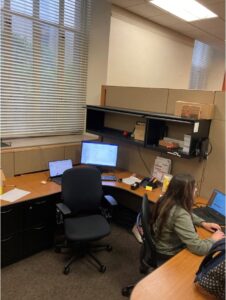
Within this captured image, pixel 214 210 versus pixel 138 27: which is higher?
pixel 138 27

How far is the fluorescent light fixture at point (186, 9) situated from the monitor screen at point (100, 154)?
2.06 m

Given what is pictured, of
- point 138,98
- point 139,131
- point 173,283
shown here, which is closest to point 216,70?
point 138,98

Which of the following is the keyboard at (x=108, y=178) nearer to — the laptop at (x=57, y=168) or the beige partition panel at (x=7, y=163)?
the laptop at (x=57, y=168)

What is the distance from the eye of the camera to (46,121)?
324 centimetres

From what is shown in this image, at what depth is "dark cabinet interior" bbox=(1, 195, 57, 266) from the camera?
225 centimetres

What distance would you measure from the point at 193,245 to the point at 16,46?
272cm

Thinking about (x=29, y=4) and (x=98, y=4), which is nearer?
(x=29, y=4)

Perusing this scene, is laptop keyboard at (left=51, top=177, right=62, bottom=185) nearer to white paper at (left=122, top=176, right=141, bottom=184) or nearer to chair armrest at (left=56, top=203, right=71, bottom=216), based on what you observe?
chair armrest at (left=56, top=203, right=71, bottom=216)

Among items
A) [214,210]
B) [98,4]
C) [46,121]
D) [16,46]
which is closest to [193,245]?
[214,210]

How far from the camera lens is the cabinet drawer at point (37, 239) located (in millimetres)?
2422

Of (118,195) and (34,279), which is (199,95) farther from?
(34,279)

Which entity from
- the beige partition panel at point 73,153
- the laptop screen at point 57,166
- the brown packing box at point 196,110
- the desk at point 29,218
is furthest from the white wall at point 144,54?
the desk at point 29,218

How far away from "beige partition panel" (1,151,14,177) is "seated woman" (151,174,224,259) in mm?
1698

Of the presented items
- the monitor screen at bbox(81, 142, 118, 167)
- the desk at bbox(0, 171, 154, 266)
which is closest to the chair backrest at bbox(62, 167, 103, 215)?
the desk at bbox(0, 171, 154, 266)
